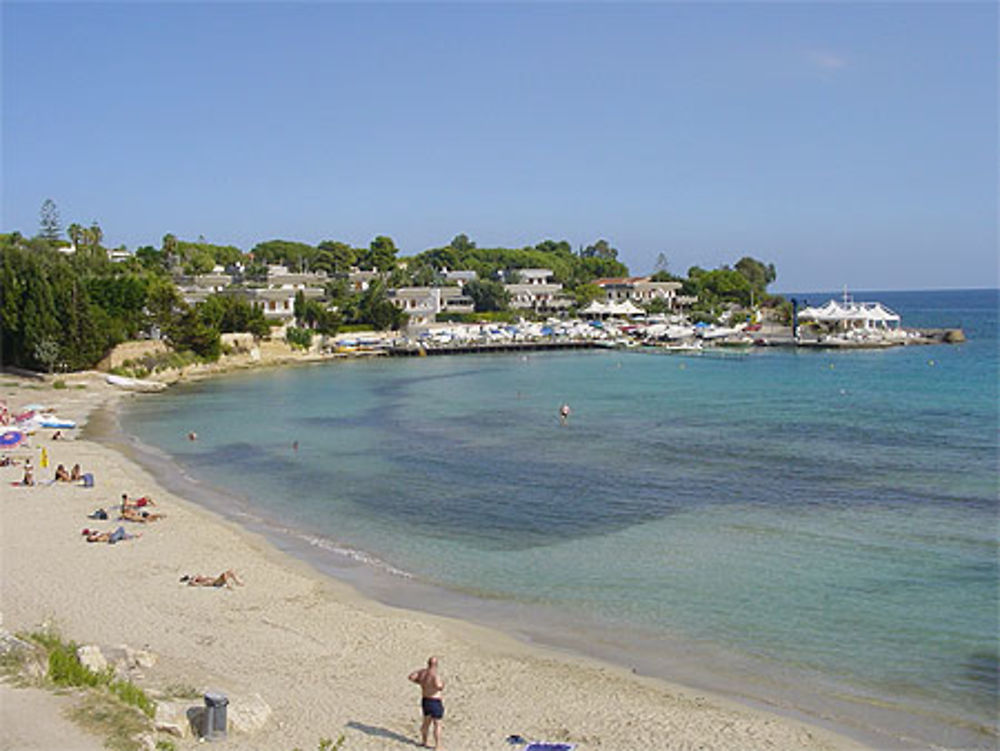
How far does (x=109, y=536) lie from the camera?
21500 millimetres

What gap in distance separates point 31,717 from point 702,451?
2772 centimetres

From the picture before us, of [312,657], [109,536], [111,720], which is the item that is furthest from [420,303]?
[111,720]

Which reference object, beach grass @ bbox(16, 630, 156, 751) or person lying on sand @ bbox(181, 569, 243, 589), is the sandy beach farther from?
beach grass @ bbox(16, 630, 156, 751)

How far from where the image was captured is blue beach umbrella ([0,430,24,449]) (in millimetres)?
32688

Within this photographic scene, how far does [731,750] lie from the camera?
1173 cm

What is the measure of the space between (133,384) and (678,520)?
136ft

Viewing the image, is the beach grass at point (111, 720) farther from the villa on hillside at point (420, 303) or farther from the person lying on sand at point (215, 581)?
the villa on hillside at point (420, 303)

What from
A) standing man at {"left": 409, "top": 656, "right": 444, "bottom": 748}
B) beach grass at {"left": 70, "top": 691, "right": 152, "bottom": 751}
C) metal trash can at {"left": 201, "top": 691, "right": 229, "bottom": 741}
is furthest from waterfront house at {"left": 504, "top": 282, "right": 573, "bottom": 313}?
beach grass at {"left": 70, "top": 691, "right": 152, "bottom": 751}

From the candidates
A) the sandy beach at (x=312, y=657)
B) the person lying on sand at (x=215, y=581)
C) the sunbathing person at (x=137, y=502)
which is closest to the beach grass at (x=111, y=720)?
the sandy beach at (x=312, y=657)

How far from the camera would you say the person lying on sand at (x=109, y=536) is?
70.1 feet

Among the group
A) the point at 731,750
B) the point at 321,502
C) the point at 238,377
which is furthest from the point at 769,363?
the point at 731,750

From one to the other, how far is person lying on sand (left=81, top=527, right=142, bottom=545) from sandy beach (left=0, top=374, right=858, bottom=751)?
0.34 metres

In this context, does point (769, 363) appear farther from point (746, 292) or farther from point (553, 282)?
point (553, 282)

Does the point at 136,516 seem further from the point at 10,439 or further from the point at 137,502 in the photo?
the point at 10,439
